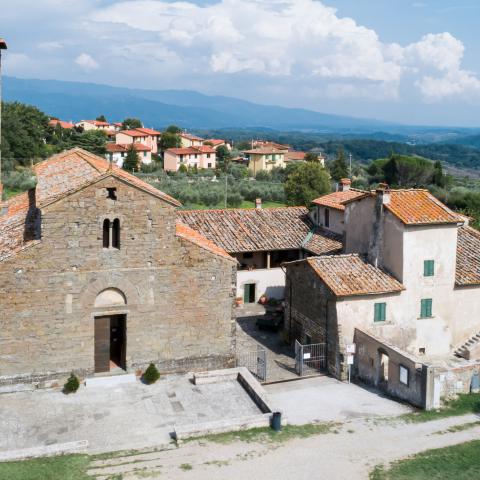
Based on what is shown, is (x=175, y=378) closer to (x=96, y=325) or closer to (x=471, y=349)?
(x=96, y=325)

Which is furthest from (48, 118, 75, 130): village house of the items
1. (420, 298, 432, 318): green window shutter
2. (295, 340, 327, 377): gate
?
(420, 298, 432, 318): green window shutter

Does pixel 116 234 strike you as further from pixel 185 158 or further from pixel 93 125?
pixel 93 125

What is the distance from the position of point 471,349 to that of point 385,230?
264 inches

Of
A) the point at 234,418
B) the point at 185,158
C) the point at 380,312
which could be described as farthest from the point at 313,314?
the point at 185,158

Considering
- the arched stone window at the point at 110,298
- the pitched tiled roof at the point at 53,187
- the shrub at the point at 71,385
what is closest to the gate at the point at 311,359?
the arched stone window at the point at 110,298

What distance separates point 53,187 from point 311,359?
43.2ft

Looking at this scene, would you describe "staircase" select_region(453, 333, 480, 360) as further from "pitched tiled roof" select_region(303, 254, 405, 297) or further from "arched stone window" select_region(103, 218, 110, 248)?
"arched stone window" select_region(103, 218, 110, 248)

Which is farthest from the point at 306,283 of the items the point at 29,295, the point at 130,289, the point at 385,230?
the point at 29,295

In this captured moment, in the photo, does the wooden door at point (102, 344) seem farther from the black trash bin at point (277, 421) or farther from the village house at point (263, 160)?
the village house at point (263, 160)

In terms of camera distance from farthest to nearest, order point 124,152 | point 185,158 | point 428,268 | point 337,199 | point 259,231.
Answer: point 185,158 → point 124,152 → point 337,199 → point 259,231 → point 428,268

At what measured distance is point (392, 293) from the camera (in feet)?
87.6

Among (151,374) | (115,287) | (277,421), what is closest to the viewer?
(277,421)

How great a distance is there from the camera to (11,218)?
91.6ft

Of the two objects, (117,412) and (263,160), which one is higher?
(263,160)
